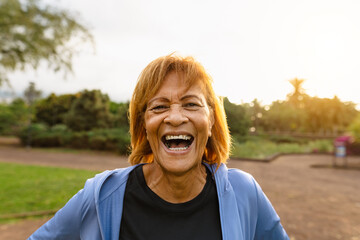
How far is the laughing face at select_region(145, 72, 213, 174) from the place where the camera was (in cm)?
148

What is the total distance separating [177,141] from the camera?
1575mm

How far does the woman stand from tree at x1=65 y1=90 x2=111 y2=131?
20.5 meters

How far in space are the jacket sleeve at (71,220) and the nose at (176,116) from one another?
0.53 metres

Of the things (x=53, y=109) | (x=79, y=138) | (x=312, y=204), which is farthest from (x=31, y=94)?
(x=312, y=204)

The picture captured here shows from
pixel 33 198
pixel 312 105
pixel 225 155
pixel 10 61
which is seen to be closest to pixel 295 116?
pixel 312 105

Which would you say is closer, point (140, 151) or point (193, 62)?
point (193, 62)

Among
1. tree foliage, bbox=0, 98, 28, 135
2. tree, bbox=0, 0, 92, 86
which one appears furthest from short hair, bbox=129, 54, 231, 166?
tree foliage, bbox=0, 98, 28, 135

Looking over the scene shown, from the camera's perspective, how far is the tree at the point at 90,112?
21.5 meters

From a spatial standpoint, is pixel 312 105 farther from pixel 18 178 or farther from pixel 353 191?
pixel 18 178

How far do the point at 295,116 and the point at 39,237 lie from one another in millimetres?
34774

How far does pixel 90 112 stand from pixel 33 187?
49.9ft

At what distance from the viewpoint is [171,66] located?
4.97ft

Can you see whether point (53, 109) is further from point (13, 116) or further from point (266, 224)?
point (266, 224)

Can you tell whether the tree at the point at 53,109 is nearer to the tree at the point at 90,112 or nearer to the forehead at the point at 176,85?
the tree at the point at 90,112
